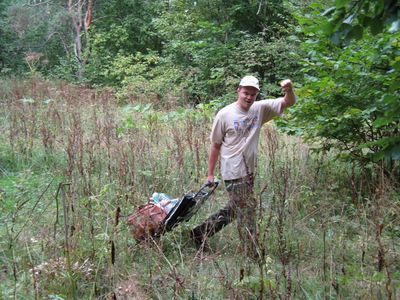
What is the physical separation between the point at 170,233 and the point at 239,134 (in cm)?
121

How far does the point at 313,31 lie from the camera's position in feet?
16.7

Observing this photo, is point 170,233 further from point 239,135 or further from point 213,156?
point 239,135

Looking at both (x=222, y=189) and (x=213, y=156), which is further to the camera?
(x=222, y=189)

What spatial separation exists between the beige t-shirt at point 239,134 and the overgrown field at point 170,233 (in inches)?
15.0

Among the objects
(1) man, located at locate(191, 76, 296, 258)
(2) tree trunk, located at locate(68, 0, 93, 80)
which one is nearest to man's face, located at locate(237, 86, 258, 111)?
(1) man, located at locate(191, 76, 296, 258)

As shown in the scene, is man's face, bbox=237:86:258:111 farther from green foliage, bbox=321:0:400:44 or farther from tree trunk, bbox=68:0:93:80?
tree trunk, bbox=68:0:93:80

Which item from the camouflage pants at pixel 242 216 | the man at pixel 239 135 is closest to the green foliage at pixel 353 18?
the camouflage pants at pixel 242 216

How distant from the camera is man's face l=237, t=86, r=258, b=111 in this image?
15.3 feet

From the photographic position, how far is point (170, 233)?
4664 millimetres

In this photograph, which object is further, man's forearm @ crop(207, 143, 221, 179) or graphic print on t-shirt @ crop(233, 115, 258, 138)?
man's forearm @ crop(207, 143, 221, 179)

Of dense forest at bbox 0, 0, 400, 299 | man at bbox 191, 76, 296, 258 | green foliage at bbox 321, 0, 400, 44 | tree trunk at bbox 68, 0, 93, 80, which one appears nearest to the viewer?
green foliage at bbox 321, 0, 400, 44

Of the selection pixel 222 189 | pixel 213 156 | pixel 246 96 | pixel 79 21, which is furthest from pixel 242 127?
pixel 79 21

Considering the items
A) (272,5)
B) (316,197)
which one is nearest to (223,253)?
(316,197)

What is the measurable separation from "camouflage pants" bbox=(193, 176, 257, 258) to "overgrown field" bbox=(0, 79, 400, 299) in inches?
4.7
